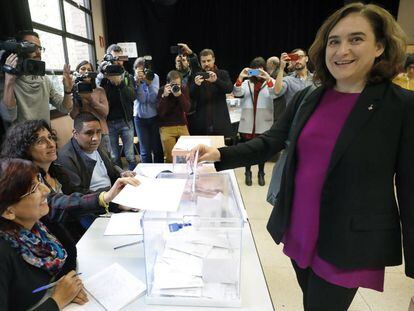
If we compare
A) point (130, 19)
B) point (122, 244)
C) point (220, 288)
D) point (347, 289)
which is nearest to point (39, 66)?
point (122, 244)

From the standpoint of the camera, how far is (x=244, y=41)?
6.12 metres

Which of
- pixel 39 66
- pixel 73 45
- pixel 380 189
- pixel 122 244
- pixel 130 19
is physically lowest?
pixel 122 244

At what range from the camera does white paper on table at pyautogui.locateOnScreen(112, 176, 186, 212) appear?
84 cm

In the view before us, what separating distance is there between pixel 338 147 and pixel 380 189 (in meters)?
0.14

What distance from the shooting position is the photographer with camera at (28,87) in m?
1.75

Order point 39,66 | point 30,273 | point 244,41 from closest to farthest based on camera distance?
point 30,273
point 39,66
point 244,41

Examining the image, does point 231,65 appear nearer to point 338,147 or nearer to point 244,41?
point 244,41

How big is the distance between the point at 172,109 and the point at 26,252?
2.17 m

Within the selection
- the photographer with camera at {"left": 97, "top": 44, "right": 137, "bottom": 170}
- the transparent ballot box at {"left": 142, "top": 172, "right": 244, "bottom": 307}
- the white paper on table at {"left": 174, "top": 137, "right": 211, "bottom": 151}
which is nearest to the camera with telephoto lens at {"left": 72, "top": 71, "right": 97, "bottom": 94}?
the photographer with camera at {"left": 97, "top": 44, "right": 137, "bottom": 170}

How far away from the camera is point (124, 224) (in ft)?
4.16

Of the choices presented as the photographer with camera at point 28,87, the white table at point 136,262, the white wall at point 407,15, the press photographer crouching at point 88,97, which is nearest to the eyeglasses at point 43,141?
the white table at point 136,262

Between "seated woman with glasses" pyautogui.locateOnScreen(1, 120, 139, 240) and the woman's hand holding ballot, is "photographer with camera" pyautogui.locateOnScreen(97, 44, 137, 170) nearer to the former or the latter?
"seated woman with glasses" pyautogui.locateOnScreen(1, 120, 139, 240)

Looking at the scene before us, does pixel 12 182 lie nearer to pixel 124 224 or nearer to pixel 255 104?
pixel 124 224

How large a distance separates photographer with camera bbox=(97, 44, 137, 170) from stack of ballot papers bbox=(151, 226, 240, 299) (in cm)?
208
